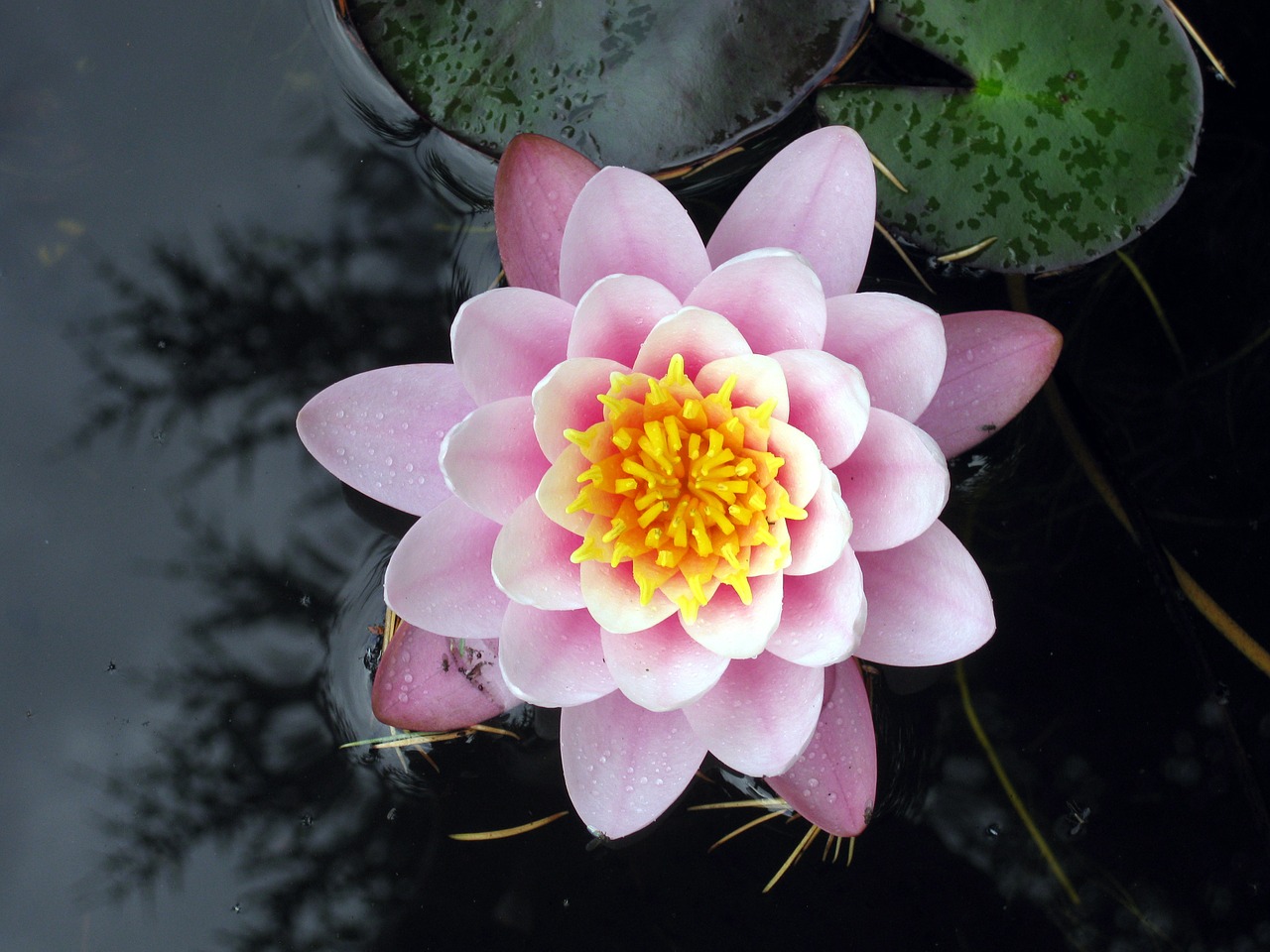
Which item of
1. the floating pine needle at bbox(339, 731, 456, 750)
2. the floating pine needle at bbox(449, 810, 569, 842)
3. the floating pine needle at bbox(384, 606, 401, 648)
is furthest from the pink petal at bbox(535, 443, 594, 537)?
the floating pine needle at bbox(449, 810, 569, 842)

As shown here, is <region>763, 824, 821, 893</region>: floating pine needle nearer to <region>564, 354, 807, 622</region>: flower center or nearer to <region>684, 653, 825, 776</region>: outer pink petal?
<region>684, 653, 825, 776</region>: outer pink petal

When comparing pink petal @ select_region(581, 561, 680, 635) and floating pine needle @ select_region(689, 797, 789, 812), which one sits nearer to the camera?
pink petal @ select_region(581, 561, 680, 635)

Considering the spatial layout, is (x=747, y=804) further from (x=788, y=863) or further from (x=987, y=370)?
(x=987, y=370)

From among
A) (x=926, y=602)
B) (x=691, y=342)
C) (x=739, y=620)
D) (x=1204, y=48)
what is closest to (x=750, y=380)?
(x=691, y=342)

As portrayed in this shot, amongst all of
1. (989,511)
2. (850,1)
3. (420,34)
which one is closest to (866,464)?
(989,511)

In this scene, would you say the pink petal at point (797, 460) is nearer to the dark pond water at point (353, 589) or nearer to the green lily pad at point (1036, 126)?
the green lily pad at point (1036, 126)

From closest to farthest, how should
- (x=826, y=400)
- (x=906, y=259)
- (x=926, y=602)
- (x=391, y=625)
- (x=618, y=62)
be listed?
(x=826, y=400) < (x=926, y=602) < (x=618, y=62) < (x=391, y=625) < (x=906, y=259)
